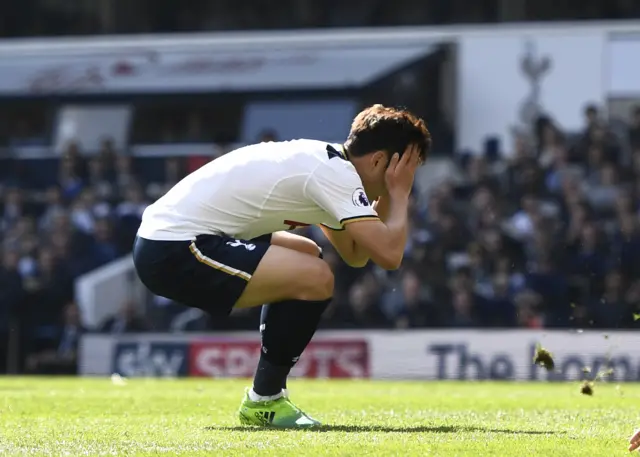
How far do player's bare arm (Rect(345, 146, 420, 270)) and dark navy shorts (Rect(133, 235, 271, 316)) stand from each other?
0.50 meters

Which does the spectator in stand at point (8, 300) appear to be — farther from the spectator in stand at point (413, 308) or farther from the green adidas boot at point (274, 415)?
the green adidas boot at point (274, 415)

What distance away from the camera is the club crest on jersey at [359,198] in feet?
21.1

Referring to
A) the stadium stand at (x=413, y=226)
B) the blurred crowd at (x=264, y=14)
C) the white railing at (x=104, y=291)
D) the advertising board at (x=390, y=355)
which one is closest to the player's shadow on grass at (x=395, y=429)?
the advertising board at (x=390, y=355)

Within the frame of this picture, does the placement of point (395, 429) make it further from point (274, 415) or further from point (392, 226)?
point (392, 226)

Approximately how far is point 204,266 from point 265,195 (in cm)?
45

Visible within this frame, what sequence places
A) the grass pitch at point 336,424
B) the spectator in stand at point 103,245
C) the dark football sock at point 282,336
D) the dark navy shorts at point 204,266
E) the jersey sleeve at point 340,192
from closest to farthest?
1. the grass pitch at point 336,424
2. the jersey sleeve at point 340,192
3. the dark navy shorts at point 204,266
4. the dark football sock at point 282,336
5. the spectator in stand at point 103,245

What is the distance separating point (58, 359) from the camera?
18.1 m

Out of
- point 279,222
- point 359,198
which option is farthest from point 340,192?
point 279,222

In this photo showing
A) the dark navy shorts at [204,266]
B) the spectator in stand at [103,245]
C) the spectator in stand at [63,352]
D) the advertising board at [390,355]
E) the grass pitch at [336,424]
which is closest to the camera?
the grass pitch at [336,424]

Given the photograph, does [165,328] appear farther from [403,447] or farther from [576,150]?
[403,447]

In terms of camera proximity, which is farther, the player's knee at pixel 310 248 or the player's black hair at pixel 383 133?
the player's knee at pixel 310 248

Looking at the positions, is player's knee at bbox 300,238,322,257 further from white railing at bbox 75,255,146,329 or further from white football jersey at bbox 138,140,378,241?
white railing at bbox 75,255,146,329

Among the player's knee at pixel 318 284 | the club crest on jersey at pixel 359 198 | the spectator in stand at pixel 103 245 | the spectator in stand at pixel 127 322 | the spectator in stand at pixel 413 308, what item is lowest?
the spectator in stand at pixel 127 322

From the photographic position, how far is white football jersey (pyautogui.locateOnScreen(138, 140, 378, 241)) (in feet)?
21.1
